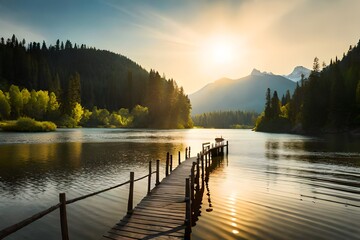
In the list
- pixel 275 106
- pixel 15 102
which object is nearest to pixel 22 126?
pixel 15 102

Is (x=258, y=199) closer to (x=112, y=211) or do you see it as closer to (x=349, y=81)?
(x=112, y=211)

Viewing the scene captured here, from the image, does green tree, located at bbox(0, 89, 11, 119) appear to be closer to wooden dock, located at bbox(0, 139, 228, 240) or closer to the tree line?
wooden dock, located at bbox(0, 139, 228, 240)

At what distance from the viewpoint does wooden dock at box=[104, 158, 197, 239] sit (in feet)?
39.6

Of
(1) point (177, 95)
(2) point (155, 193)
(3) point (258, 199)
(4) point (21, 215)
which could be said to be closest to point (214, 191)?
(3) point (258, 199)

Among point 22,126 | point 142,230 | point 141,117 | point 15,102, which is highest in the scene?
point 15,102

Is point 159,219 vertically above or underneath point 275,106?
underneath

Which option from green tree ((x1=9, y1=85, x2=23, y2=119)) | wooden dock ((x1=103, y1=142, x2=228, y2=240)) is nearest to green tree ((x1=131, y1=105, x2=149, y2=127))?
green tree ((x1=9, y1=85, x2=23, y2=119))

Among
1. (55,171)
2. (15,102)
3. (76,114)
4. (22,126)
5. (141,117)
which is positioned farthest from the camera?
(141,117)

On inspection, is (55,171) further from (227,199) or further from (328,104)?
(328,104)

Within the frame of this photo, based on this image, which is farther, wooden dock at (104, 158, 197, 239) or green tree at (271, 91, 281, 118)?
green tree at (271, 91, 281, 118)

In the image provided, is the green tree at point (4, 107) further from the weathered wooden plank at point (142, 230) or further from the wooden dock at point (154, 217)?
the weathered wooden plank at point (142, 230)

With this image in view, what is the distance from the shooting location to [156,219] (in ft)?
46.1

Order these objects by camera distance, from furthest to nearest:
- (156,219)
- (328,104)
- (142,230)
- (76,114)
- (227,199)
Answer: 1. (76,114)
2. (328,104)
3. (227,199)
4. (156,219)
5. (142,230)

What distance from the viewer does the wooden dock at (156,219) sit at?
12.1 metres
